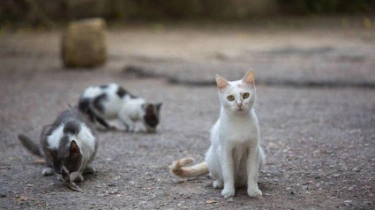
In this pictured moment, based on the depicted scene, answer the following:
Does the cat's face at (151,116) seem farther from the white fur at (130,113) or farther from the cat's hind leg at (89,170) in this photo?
the cat's hind leg at (89,170)

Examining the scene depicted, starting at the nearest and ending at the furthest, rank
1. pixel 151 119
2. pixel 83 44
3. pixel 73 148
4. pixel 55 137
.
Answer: pixel 73 148
pixel 55 137
pixel 151 119
pixel 83 44

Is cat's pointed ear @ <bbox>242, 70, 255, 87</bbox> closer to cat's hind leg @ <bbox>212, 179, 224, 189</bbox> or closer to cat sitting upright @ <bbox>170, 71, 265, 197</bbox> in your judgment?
cat sitting upright @ <bbox>170, 71, 265, 197</bbox>

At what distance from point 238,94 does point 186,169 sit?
94 centimetres

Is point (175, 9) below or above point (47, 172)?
above

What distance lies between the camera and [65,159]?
18.7 feet

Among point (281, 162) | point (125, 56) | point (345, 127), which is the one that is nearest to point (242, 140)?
point (281, 162)

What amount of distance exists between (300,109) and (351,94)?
1.21 metres

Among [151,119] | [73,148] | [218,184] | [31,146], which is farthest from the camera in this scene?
[151,119]

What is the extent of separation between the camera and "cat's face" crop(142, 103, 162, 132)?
8.23m

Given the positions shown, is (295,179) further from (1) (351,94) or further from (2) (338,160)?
(1) (351,94)

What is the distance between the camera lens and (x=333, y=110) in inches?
345

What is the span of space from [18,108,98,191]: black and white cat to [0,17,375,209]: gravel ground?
0.49 feet

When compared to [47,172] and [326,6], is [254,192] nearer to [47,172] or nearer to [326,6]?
[47,172]

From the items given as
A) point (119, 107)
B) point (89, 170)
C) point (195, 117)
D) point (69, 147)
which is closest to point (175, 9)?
point (195, 117)
